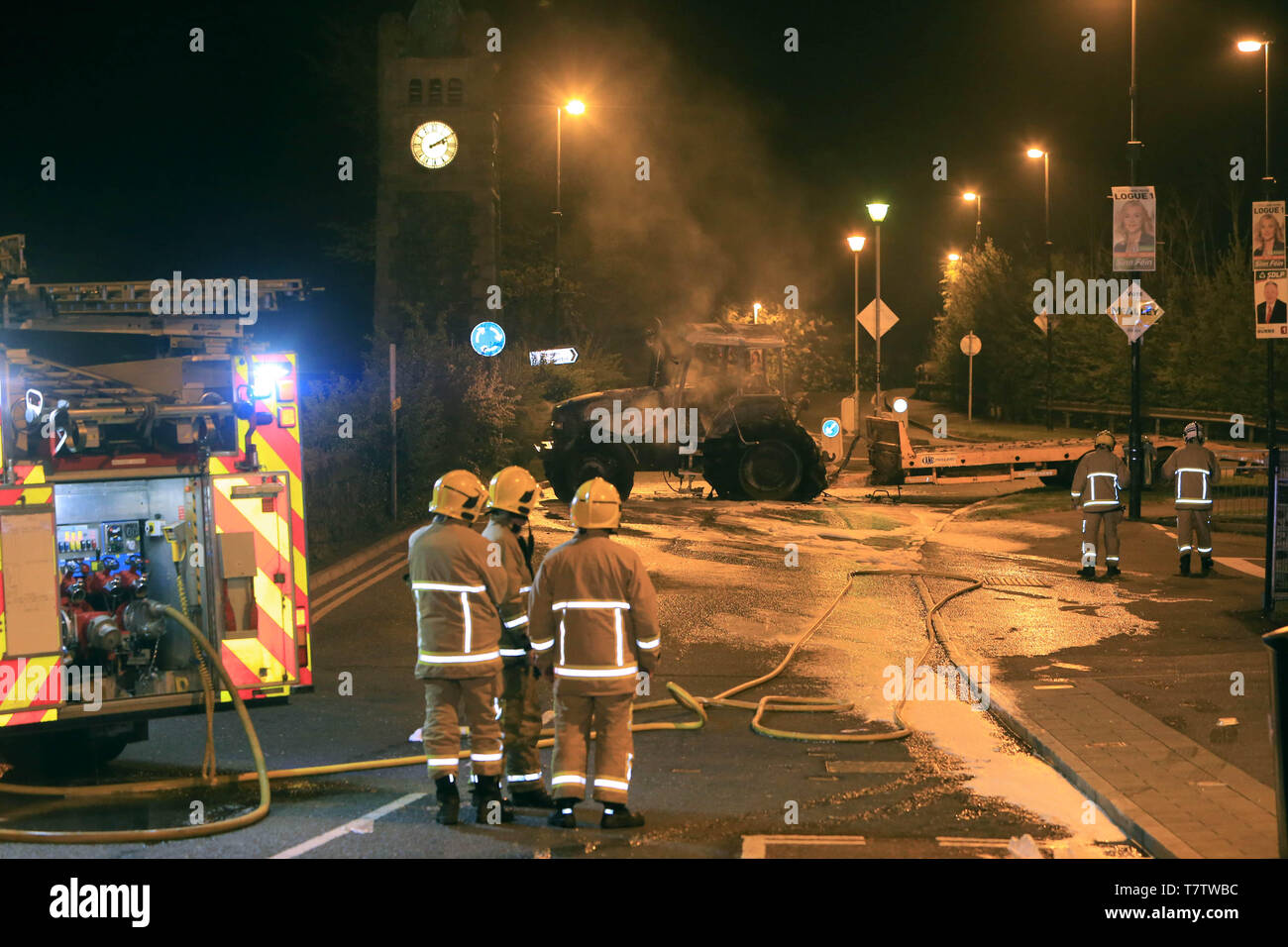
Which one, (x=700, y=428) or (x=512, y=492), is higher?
(x=700, y=428)

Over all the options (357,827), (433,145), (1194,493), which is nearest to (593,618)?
(357,827)

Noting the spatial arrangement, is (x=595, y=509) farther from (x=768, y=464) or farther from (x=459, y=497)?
(x=768, y=464)

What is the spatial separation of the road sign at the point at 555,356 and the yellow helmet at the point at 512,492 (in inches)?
791

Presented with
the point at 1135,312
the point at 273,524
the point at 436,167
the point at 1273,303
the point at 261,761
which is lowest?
the point at 261,761

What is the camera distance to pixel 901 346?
74.9 m

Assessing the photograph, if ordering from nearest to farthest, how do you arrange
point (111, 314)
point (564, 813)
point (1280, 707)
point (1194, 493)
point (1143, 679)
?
1. point (1280, 707)
2. point (564, 813)
3. point (111, 314)
4. point (1143, 679)
5. point (1194, 493)

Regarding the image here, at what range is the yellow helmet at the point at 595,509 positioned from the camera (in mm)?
6395

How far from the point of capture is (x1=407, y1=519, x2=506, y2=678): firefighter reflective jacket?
255 inches

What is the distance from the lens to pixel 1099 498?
13.8m

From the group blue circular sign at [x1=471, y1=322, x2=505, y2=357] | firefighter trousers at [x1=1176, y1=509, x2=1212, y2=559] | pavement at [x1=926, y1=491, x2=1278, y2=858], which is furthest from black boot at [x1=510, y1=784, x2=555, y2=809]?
blue circular sign at [x1=471, y1=322, x2=505, y2=357]

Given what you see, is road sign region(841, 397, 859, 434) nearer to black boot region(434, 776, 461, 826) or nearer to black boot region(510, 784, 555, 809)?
black boot region(510, 784, 555, 809)

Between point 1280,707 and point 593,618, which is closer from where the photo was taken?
point 1280,707

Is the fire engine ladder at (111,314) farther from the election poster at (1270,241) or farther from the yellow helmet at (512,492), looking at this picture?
the election poster at (1270,241)

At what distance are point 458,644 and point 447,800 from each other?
2.45ft
